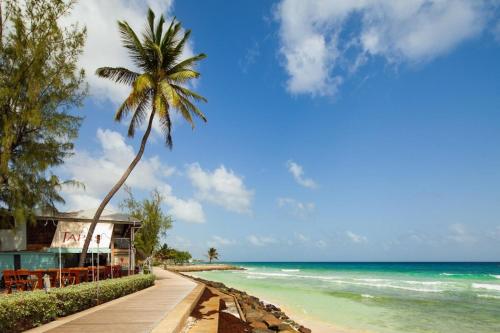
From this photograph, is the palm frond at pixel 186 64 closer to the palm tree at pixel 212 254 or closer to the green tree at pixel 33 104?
the green tree at pixel 33 104

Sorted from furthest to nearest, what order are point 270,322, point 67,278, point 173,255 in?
point 173,255, point 67,278, point 270,322

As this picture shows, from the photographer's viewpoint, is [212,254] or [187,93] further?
[212,254]

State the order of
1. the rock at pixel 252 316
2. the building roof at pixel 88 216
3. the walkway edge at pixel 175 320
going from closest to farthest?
the walkway edge at pixel 175 320, the rock at pixel 252 316, the building roof at pixel 88 216

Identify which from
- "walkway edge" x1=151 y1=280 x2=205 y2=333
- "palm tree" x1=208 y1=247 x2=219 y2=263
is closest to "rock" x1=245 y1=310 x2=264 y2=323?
"walkway edge" x1=151 y1=280 x2=205 y2=333

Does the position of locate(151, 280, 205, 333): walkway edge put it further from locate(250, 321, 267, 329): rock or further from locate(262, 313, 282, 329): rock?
locate(262, 313, 282, 329): rock

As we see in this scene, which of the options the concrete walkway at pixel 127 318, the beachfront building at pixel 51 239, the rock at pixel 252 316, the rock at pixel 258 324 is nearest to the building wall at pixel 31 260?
the beachfront building at pixel 51 239

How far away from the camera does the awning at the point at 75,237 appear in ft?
57.4

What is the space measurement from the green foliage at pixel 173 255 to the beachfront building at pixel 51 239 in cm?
5323

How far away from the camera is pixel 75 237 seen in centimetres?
1809

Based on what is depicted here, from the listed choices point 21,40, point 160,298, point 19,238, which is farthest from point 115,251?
point 21,40

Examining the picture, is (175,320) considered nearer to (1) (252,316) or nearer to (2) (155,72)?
(1) (252,316)

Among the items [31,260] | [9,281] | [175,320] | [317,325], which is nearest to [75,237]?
[31,260]

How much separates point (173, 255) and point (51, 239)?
203 feet

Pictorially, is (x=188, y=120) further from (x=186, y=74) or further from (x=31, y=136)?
(x=31, y=136)
